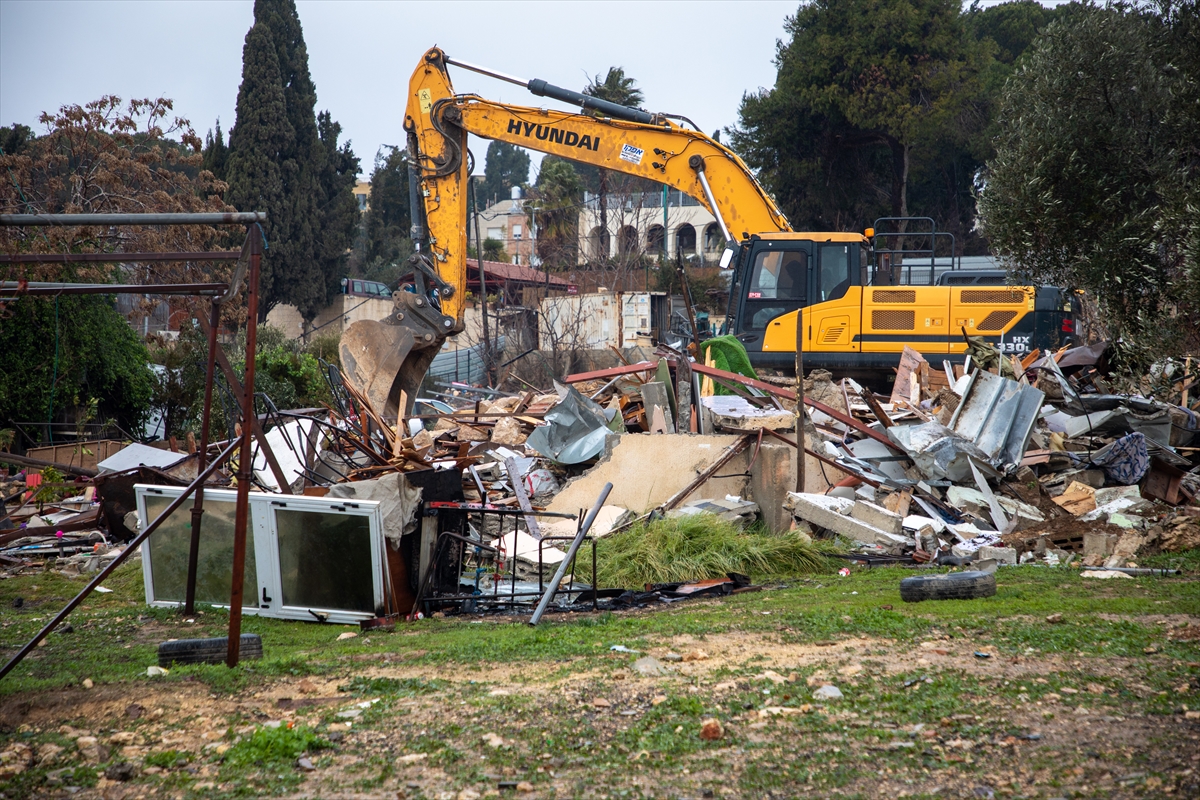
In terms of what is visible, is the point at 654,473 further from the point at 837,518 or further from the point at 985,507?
the point at 985,507

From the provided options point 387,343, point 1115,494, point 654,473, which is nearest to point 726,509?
point 654,473

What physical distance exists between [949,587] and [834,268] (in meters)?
8.34

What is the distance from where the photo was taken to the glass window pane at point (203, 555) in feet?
23.4

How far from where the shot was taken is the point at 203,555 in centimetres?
729

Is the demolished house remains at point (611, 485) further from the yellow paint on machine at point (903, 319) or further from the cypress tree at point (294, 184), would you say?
the cypress tree at point (294, 184)

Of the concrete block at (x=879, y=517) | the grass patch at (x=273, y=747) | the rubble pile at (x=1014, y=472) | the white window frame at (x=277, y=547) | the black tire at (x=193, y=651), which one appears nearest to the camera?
the grass patch at (x=273, y=747)

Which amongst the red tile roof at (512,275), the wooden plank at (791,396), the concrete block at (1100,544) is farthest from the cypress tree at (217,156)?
the concrete block at (1100,544)

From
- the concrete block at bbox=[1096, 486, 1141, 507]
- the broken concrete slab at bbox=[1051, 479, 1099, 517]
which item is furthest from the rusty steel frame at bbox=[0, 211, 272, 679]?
the concrete block at bbox=[1096, 486, 1141, 507]

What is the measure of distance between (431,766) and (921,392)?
1139 centimetres

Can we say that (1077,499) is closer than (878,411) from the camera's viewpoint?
Yes

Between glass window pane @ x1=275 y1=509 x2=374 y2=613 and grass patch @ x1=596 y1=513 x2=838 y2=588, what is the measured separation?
7.78ft

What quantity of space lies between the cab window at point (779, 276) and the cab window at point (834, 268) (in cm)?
27

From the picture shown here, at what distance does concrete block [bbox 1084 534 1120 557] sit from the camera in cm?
902

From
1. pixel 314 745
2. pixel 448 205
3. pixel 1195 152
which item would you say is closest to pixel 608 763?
pixel 314 745
